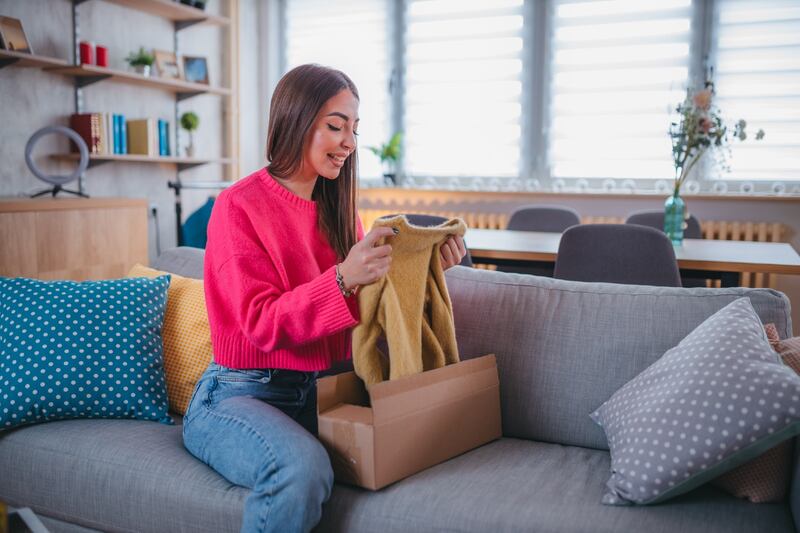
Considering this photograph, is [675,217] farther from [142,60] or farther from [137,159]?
[142,60]

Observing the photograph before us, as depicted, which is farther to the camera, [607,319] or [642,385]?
[607,319]

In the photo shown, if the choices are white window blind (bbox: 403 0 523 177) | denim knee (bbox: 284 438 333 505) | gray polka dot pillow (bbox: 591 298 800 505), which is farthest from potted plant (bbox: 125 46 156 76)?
gray polka dot pillow (bbox: 591 298 800 505)

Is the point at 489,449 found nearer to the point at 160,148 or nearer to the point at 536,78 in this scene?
the point at 160,148

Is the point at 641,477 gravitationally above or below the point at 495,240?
below

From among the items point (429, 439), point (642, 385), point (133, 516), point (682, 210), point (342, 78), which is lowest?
point (133, 516)

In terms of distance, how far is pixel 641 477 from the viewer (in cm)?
120

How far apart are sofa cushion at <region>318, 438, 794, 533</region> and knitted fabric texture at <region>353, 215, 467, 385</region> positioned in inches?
8.7

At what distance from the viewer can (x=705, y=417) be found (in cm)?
118

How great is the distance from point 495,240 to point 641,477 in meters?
1.98

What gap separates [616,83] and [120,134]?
320cm

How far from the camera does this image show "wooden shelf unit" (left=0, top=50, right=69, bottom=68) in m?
3.54

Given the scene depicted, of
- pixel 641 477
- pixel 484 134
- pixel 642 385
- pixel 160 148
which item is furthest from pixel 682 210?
pixel 160 148


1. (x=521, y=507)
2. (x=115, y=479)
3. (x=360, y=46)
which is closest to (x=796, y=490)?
(x=521, y=507)

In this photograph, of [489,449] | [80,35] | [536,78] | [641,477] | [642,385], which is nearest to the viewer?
[641,477]
